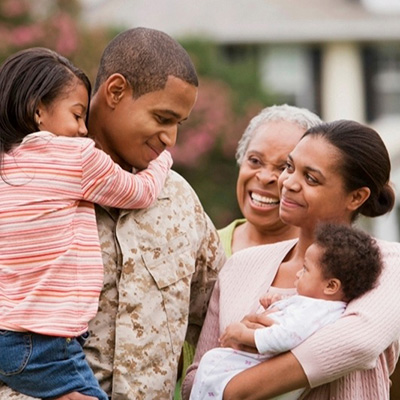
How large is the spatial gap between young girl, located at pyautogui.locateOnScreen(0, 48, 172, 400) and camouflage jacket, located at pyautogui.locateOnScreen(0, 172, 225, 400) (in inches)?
5.7

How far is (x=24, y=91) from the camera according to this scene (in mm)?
4551

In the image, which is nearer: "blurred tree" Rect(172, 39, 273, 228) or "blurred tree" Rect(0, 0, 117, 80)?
"blurred tree" Rect(0, 0, 117, 80)

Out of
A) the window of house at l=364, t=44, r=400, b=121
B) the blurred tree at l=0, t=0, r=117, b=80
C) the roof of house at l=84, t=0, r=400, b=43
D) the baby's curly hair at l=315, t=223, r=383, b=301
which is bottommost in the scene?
the window of house at l=364, t=44, r=400, b=121

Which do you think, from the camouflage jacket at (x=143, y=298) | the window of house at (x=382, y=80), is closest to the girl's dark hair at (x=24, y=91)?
the camouflage jacket at (x=143, y=298)

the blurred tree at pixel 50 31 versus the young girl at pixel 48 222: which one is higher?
the young girl at pixel 48 222

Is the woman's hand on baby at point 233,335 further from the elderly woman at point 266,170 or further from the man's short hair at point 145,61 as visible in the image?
the elderly woman at point 266,170

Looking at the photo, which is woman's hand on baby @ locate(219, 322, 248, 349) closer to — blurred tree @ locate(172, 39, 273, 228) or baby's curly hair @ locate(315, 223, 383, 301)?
baby's curly hair @ locate(315, 223, 383, 301)

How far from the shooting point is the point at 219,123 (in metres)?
23.3

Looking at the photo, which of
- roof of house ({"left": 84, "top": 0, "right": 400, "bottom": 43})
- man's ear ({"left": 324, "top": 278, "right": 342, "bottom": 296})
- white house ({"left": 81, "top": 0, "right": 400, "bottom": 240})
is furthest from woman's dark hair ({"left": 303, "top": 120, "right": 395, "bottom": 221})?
white house ({"left": 81, "top": 0, "right": 400, "bottom": 240})

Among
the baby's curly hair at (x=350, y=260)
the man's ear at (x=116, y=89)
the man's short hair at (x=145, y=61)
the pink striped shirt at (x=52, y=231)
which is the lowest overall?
the baby's curly hair at (x=350, y=260)

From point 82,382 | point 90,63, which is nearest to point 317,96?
point 90,63

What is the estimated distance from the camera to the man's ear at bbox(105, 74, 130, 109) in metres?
4.73

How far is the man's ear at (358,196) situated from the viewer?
490 cm

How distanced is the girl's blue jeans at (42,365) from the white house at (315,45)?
84.1 ft
